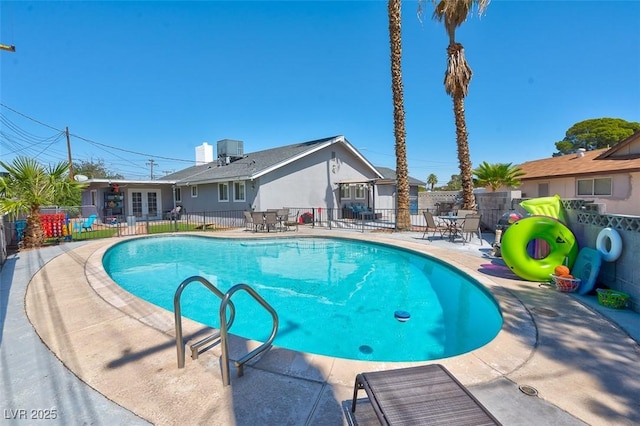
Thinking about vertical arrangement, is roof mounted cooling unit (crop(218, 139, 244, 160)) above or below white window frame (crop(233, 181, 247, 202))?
above

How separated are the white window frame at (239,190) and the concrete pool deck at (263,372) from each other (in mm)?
12431

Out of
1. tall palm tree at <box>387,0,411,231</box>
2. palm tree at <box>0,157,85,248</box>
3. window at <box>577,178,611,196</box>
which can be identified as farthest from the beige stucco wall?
palm tree at <box>0,157,85,248</box>

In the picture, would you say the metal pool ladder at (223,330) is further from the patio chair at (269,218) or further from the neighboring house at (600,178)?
the neighboring house at (600,178)

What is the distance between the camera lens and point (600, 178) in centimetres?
1508


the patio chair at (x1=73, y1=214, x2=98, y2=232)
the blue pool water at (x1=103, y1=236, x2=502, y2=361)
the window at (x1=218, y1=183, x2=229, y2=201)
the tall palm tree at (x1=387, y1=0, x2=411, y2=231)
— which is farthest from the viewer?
the window at (x1=218, y1=183, x2=229, y2=201)

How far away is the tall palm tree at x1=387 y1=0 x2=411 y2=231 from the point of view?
43.3 ft

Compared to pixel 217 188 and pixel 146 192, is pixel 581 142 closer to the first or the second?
pixel 217 188

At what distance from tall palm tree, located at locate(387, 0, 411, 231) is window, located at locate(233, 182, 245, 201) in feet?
29.0

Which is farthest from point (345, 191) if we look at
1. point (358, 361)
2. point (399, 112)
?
point (358, 361)

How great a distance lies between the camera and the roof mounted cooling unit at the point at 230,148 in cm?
2244

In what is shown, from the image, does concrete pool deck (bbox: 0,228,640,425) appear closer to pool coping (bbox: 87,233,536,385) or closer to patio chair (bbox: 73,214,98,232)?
pool coping (bbox: 87,233,536,385)

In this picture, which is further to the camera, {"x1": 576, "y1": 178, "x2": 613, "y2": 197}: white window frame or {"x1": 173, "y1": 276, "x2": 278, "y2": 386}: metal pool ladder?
{"x1": 576, "y1": 178, "x2": 613, "y2": 197}: white window frame

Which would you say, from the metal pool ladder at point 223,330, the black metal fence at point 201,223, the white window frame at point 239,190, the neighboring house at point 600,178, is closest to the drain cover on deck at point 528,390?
the metal pool ladder at point 223,330

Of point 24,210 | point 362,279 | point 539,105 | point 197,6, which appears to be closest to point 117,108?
point 197,6
